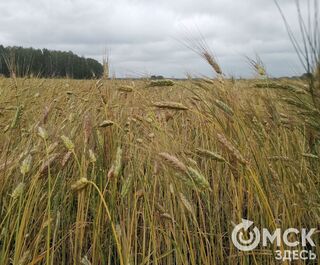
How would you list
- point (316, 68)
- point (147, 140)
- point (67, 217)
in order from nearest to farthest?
point (316, 68)
point (67, 217)
point (147, 140)

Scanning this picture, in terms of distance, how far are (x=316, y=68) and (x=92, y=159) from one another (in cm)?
69

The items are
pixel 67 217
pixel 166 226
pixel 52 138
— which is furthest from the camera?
pixel 52 138

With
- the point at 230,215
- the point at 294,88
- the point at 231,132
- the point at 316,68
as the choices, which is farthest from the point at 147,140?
the point at 316,68

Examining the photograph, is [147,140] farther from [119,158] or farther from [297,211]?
[297,211]

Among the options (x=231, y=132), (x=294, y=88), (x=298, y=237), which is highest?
(x=294, y=88)

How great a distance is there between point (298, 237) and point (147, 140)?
0.72 meters

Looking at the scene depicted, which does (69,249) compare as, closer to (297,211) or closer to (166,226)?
(166,226)

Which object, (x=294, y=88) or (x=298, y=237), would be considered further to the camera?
(x=294, y=88)

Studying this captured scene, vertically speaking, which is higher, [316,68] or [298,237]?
[316,68]

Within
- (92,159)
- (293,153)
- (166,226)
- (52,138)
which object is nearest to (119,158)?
(92,159)

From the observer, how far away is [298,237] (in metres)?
1.26

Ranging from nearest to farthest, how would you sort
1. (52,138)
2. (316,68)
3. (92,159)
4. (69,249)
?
(316,68) < (92,159) < (69,249) < (52,138)

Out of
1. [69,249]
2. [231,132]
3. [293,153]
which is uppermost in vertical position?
[231,132]

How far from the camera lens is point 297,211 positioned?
1283 mm
